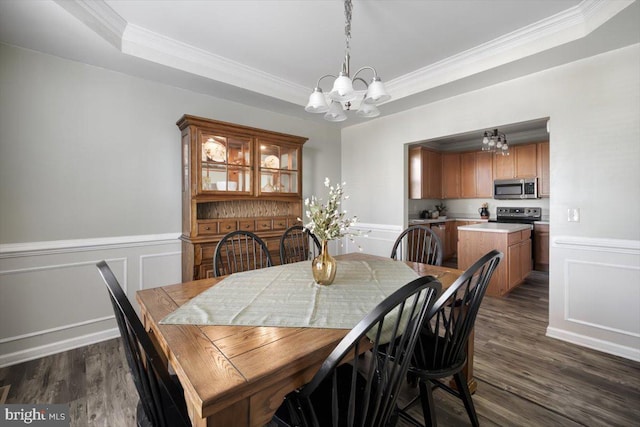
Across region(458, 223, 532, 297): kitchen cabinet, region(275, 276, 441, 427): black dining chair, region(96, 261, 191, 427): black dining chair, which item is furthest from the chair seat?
region(458, 223, 532, 297): kitchen cabinet

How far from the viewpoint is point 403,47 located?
2.53 m

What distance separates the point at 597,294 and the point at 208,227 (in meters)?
3.50

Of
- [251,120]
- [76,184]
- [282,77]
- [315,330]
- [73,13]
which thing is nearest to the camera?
[315,330]

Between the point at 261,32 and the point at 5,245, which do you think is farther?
the point at 261,32

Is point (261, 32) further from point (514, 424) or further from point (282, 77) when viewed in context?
point (514, 424)

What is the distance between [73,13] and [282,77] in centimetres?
174

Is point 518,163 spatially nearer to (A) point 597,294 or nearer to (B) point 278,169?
(A) point 597,294

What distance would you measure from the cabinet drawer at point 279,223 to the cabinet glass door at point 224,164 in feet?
1.62

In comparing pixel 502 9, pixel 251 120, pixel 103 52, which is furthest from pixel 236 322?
pixel 251 120

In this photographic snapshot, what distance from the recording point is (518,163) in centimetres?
521

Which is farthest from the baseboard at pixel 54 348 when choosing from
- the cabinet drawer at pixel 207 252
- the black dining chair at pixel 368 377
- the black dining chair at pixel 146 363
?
the black dining chair at pixel 368 377

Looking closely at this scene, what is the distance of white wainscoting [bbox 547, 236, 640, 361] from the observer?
7.24 ft

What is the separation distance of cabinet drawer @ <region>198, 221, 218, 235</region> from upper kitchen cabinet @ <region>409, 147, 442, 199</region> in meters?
3.93

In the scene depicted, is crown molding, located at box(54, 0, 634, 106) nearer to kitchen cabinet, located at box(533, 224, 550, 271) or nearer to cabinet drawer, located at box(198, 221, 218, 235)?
cabinet drawer, located at box(198, 221, 218, 235)
